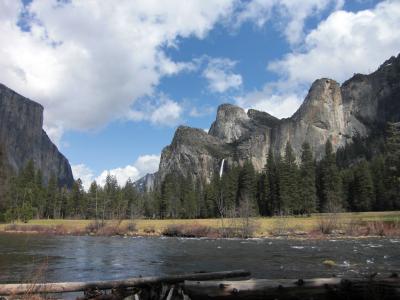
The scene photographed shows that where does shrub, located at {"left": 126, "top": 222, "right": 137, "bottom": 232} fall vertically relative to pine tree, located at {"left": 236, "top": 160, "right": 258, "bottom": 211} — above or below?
below

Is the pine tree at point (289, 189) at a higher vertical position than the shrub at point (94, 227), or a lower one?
higher

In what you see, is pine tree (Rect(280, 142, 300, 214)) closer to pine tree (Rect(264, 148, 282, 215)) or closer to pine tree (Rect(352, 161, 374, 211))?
pine tree (Rect(264, 148, 282, 215))

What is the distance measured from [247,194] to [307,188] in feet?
46.9

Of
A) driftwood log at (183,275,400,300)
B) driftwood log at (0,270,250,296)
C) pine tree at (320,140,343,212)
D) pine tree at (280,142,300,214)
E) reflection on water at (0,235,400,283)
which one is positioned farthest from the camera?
pine tree at (320,140,343,212)

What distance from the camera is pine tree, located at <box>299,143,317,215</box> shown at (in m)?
99.2

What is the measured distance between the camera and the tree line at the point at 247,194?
329 feet

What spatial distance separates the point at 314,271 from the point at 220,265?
19.7 ft

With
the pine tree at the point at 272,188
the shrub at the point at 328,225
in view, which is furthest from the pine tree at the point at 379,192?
the shrub at the point at 328,225

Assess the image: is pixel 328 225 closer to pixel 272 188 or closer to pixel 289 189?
pixel 289 189

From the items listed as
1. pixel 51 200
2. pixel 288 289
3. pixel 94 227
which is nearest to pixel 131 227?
pixel 94 227

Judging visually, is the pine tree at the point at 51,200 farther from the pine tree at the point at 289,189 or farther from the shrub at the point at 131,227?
the shrub at the point at 131,227

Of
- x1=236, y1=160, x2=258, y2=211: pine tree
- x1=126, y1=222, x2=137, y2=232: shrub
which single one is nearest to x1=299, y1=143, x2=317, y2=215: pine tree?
x1=236, y1=160, x2=258, y2=211: pine tree

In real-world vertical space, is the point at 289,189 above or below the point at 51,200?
below

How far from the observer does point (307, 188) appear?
10194cm
